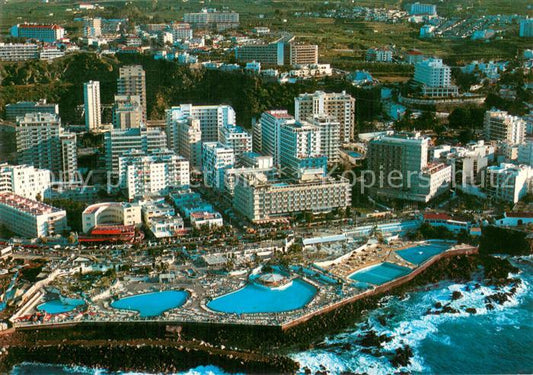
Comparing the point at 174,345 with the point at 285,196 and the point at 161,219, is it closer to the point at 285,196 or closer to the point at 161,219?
the point at 161,219

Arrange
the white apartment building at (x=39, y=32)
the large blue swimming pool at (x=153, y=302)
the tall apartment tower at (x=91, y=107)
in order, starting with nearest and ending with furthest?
1. the large blue swimming pool at (x=153, y=302)
2. the tall apartment tower at (x=91, y=107)
3. the white apartment building at (x=39, y=32)

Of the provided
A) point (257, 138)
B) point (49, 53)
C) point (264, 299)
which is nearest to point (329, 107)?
point (257, 138)

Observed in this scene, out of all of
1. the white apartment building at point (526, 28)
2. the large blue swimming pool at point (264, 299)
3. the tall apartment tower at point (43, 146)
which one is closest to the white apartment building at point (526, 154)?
the large blue swimming pool at point (264, 299)

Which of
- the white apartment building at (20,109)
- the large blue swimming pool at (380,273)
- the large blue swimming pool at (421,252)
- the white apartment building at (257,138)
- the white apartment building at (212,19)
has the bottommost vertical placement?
the large blue swimming pool at (380,273)

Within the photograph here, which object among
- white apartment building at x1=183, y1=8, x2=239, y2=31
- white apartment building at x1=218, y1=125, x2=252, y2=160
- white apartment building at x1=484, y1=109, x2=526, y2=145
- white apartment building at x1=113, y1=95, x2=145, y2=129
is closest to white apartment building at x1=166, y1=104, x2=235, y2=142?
white apartment building at x1=113, y1=95, x2=145, y2=129

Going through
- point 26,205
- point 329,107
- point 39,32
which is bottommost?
point 26,205

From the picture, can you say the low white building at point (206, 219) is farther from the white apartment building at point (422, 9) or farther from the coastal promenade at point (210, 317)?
the white apartment building at point (422, 9)

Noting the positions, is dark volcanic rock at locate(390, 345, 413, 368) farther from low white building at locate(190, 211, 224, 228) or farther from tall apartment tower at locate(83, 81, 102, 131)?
tall apartment tower at locate(83, 81, 102, 131)

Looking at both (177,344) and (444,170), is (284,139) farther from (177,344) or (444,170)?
(177,344)
